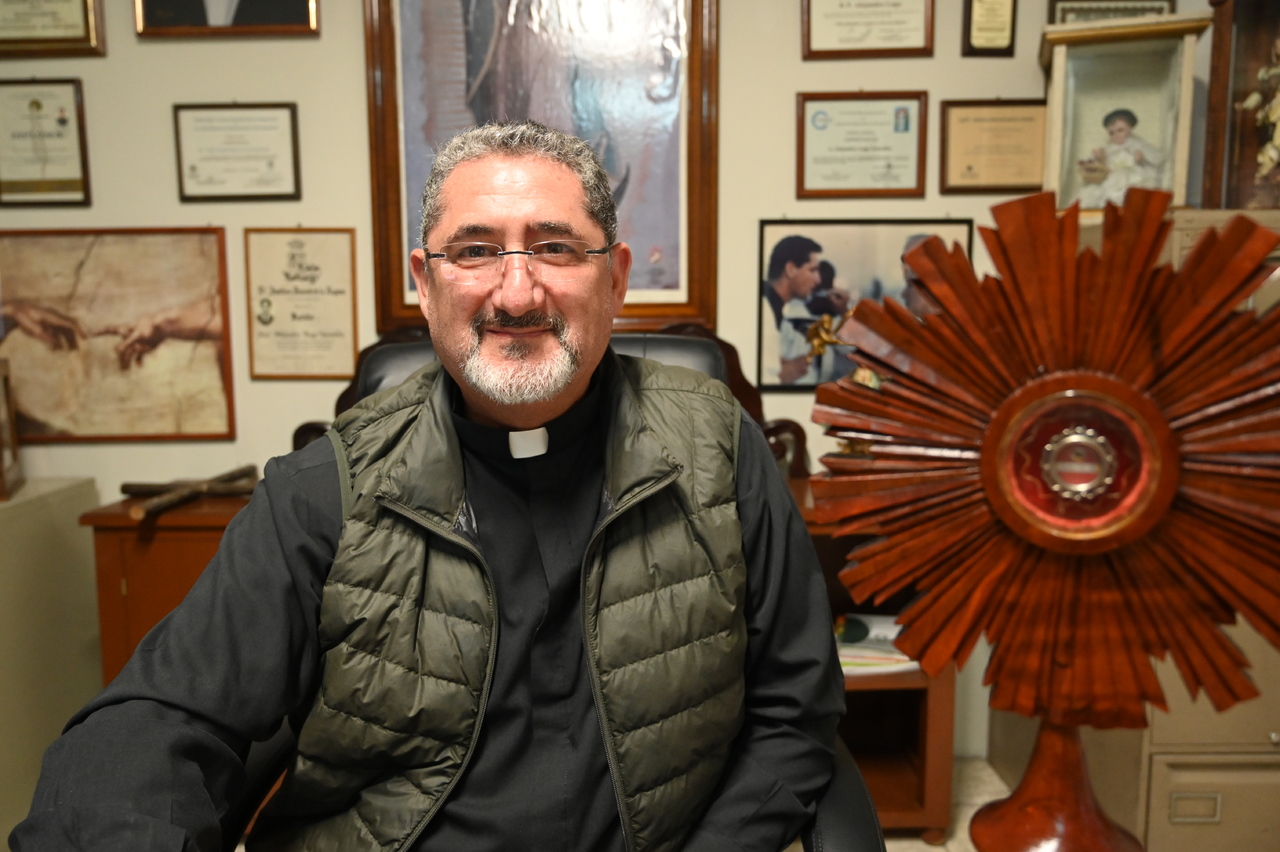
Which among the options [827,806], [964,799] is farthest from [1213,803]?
[827,806]

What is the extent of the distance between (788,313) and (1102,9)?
3.36 feet

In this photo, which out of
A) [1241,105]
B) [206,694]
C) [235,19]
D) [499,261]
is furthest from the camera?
[235,19]

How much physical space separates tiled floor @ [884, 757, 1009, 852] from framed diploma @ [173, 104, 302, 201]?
83.2 inches

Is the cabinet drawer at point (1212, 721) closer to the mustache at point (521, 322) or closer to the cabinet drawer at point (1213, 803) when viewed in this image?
the cabinet drawer at point (1213, 803)

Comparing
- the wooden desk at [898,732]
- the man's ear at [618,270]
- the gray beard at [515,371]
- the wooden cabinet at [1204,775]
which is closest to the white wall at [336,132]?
the wooden desk at [898,732]

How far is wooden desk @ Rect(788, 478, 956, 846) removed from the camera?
174 cm

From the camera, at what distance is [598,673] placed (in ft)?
3.22

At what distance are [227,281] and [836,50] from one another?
63.9 inches

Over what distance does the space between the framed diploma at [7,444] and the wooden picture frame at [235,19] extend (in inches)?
35.6

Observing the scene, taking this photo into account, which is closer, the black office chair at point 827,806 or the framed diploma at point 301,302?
the black office chair at point 827,806

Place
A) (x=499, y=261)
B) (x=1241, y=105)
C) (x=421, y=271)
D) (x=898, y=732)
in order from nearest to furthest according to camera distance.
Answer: (x=499, y=261)
(x=421, y=271)
(x=1241, y=105)
(x=898, y=732)

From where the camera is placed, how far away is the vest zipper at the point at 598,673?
A: 96 centimetres

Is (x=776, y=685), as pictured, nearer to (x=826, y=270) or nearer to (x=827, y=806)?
(x=827, y=806)

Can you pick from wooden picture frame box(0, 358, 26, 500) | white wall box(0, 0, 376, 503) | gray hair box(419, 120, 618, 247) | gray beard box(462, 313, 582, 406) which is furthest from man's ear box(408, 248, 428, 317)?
wooden picture frame box(0, 358, 26, 500)
